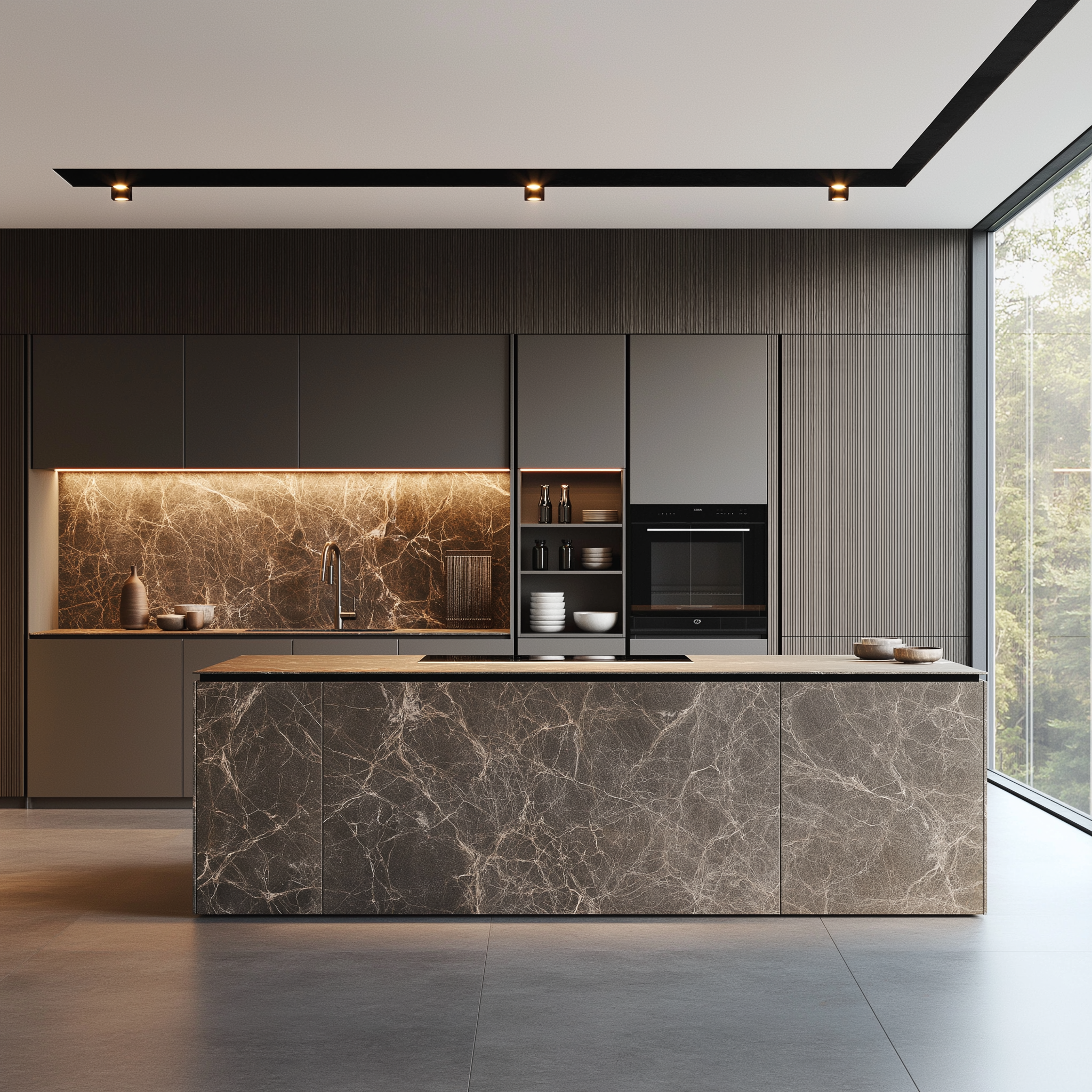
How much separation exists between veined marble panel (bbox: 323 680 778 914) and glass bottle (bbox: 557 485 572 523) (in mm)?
2094

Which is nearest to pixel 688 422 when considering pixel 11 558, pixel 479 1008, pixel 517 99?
pixel 517 99

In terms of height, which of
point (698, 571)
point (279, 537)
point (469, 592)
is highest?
point (279, 537)

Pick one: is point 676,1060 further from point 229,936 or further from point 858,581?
point 858,581

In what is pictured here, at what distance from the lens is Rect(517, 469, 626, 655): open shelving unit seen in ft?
18.2

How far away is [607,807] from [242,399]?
3.04 m

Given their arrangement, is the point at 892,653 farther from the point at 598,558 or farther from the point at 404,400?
the point at 404,400

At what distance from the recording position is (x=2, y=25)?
11.0 feet

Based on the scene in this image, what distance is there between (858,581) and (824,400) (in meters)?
0.94

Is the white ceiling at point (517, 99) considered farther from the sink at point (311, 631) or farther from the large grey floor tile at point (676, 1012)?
the large grey floor tile at point (676, 1012)

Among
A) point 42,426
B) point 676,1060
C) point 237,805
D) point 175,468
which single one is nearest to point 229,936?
point 237,805

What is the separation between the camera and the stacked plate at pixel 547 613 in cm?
545

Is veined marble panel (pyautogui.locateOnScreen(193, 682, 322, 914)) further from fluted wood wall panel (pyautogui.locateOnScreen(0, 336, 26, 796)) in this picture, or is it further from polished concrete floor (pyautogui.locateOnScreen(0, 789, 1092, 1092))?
fluted wood wall panel (pyautogui.locateOnScreen(0, 336, 26, 796))

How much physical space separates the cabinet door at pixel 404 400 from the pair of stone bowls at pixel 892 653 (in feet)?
7.29

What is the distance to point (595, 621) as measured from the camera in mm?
5363
